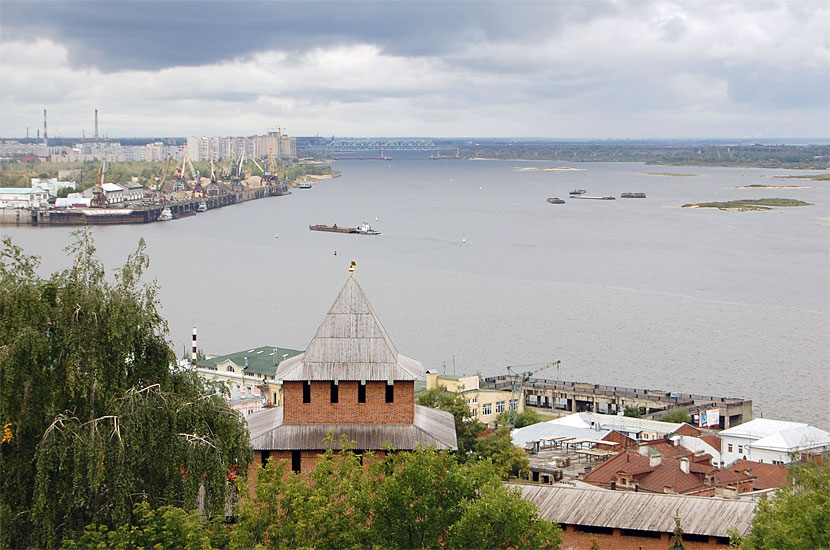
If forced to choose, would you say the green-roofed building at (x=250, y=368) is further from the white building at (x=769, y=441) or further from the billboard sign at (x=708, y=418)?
the white building at (x=769, y=441)

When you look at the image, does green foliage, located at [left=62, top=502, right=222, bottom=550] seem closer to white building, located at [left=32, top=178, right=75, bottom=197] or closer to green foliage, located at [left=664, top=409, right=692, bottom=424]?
green foliage, located at [left=664, top=409, right=692, bottom=424]

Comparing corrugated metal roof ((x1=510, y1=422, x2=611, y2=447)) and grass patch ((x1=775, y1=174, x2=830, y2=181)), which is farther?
grass patch ((x1=775, y1=174, x2=830, y2=181))

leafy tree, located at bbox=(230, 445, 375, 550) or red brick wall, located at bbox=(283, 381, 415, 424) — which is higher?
red brick wall, located at bbox=(283, 381, 415, 424)

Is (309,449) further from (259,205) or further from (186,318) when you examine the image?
(259,205)

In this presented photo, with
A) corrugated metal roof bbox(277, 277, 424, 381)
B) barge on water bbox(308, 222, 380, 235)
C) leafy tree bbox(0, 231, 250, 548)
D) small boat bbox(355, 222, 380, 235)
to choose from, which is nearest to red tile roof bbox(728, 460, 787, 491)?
corrugated metal roof bbox(277, 277, 424, 381)

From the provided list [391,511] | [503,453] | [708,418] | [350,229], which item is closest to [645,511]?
[391,511]

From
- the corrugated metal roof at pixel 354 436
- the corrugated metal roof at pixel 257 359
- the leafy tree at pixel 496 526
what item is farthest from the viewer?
the corrugated metal roof at pixel 257 359

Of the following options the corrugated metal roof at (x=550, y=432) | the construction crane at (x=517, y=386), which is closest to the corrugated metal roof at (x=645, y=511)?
the corrugated metal roof at (x=550, y=432)
